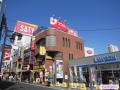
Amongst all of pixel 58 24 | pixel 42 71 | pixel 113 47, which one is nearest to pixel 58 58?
pixel 42 71

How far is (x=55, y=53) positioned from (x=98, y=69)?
14663 mm

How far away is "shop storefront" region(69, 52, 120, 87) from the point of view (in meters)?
21.8

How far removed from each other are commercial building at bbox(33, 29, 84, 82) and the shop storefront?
5271mm

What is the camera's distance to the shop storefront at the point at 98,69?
21.8m

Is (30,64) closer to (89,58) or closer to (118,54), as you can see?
(89,58)

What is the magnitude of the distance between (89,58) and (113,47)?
44496 millimetres

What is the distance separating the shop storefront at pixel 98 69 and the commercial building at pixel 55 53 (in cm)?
527

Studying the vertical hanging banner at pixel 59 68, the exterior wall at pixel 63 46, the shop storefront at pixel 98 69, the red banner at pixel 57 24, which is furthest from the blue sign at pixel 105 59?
the red banner at pixel 57 24

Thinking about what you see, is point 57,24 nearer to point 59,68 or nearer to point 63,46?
point 63,46

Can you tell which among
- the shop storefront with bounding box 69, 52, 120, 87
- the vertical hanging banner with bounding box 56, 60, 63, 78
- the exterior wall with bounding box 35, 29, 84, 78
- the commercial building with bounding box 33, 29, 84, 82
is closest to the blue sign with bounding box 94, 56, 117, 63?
the shop storefront with bounding box 69, 52, 120, 87

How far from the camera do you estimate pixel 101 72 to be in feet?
78.8

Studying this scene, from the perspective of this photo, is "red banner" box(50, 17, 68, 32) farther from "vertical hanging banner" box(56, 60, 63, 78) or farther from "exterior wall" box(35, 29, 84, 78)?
"vertical hanging banner" box(56, 60, 63, 78)

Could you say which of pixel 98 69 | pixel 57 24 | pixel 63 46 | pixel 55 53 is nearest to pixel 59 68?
pixel 55 53

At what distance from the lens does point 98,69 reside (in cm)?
2464
